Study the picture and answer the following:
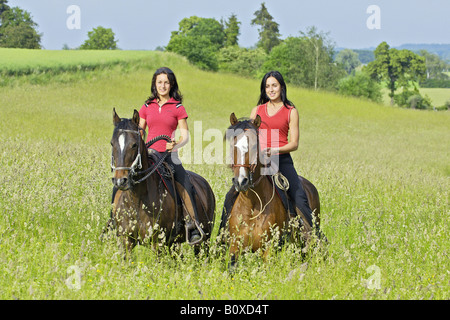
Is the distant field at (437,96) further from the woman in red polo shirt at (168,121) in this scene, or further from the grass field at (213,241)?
the woman in red polo shirt at (168,121)

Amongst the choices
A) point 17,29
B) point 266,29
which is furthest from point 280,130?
point 266,29

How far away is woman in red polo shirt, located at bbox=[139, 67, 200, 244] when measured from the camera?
7055 millimetres

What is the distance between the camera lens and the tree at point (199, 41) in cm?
8675

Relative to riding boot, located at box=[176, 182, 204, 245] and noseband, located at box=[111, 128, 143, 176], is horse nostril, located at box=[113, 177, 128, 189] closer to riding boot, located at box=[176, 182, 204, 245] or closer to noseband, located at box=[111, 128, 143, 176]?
noseband, located at box=[111, 128, 143, 176]

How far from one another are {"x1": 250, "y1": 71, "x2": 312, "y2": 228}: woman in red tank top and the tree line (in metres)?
74.5

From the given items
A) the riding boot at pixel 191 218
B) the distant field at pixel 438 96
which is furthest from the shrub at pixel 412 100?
the riding boot at pixel 191 218

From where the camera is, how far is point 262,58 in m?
108

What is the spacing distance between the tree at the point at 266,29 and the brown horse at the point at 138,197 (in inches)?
4640

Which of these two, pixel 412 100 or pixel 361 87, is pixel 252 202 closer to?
pixel 361 87

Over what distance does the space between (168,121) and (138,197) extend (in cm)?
119

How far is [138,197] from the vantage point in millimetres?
6461
